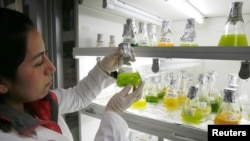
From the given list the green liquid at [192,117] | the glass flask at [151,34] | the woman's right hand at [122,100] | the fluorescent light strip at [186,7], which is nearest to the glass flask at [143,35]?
the glass flask at [151,34]

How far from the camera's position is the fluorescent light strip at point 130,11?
1.05m

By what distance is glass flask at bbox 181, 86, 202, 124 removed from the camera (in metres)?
0.88

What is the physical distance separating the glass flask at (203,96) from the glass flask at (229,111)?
0.09 m

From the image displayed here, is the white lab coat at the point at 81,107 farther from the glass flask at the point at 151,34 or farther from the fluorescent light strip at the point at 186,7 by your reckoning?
the fluorescent light strip at the point at 186,7

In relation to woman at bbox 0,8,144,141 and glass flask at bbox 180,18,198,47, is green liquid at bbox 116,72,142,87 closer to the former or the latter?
woman at bbox 0,8,144,141

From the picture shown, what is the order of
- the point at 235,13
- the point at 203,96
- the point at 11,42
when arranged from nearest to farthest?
the point at 11,42 < the point at 235,13 < the point at 203,96

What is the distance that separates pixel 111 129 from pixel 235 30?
59 cm

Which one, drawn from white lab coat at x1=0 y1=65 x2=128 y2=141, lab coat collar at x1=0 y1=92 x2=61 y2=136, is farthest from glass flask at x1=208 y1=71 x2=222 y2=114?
lab coat collar at x1=0 y1=92 x2=61 y2=136

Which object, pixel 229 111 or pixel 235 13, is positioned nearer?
pixel 235 13

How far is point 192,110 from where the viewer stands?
0.90 meters

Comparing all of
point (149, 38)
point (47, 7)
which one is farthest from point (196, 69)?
point (47, 7)

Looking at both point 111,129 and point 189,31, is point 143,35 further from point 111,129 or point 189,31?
point 111,129

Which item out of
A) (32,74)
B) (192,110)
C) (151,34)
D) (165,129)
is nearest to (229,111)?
(192,110)

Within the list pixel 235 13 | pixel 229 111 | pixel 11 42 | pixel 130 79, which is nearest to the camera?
pixel 11 42
